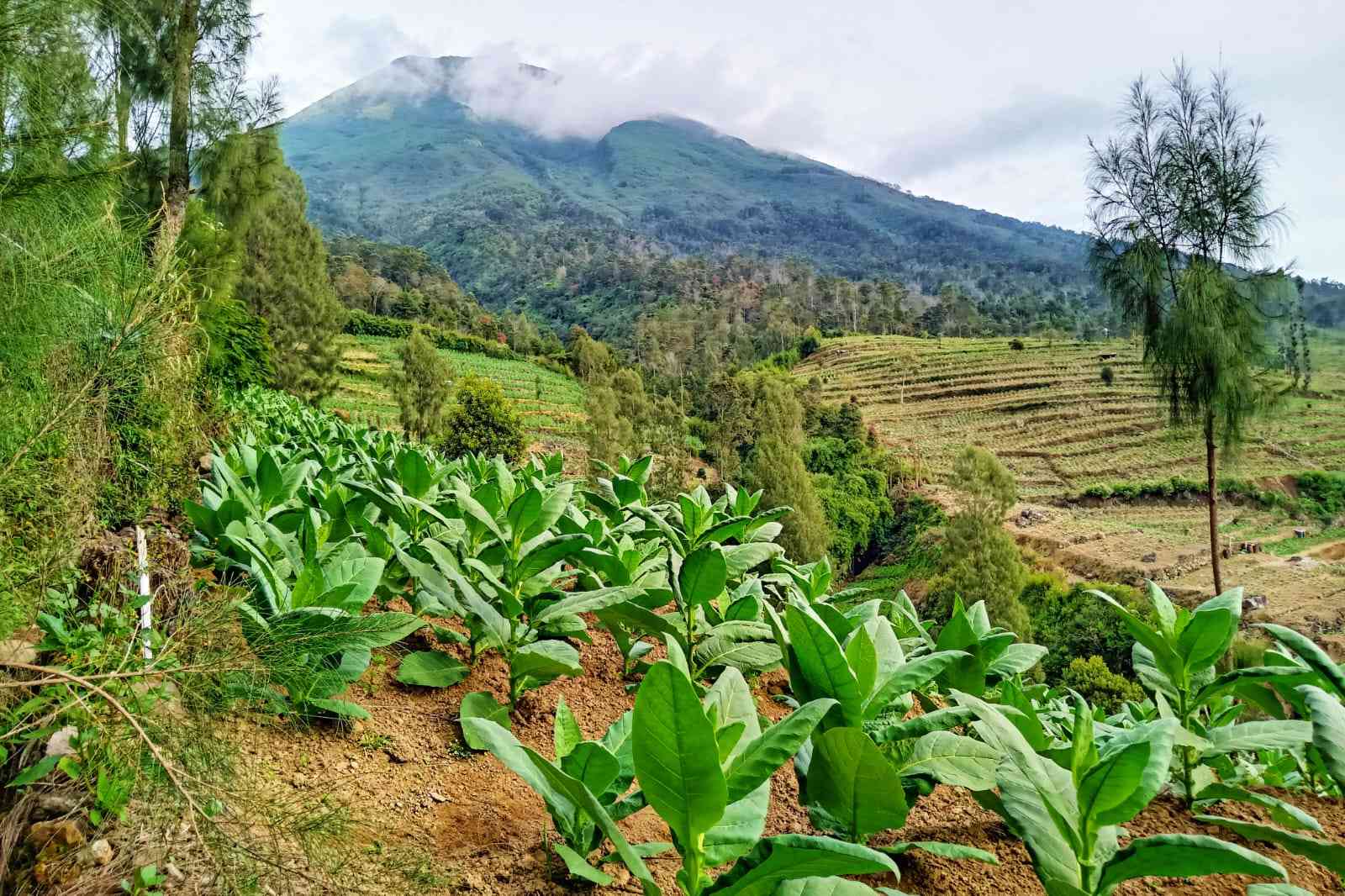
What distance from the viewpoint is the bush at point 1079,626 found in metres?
25.0

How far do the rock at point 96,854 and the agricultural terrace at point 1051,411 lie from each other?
4774cm

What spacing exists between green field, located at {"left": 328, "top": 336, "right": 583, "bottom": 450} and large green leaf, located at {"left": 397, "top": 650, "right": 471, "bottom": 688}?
28561 mm

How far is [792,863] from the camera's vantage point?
0.79 meters

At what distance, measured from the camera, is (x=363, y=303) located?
62250 mm

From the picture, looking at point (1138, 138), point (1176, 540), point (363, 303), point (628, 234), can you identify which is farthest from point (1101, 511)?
point (628, 234)

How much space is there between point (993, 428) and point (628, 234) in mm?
98811

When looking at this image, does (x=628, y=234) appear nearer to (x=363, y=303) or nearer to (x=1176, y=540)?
(x=363, y=303)

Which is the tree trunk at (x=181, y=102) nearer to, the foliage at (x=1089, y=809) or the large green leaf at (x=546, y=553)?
the large green leaf at (x=546, y=553)

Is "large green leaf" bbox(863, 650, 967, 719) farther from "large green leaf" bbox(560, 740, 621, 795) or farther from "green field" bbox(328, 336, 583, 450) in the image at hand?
"green field" bbox(328, 336, 583, 450)

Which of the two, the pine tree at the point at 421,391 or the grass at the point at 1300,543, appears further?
the grass at the point at 1300,543

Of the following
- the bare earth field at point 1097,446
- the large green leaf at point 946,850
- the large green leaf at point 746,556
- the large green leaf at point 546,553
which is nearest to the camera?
the large green leaf at point 946,850

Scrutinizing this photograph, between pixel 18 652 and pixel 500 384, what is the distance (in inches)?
1698

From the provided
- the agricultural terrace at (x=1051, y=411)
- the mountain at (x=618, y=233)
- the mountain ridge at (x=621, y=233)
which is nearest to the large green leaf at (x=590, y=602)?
the agricultural terrace at (x=1051, y=411)

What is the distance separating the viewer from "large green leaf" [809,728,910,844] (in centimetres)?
96
